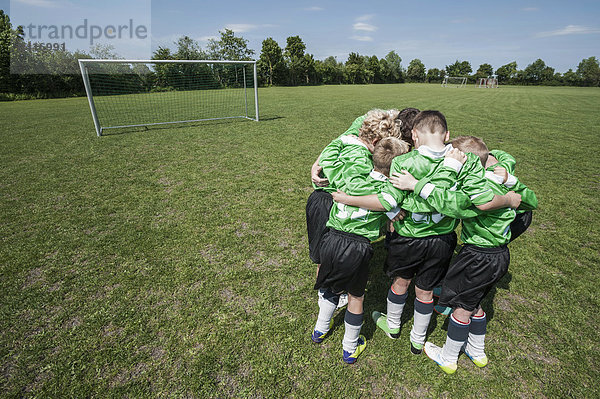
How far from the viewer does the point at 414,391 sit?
6.63 ft

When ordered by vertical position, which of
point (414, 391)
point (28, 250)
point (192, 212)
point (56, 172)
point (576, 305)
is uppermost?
point (56, 172)

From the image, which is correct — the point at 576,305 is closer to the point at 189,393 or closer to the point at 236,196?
the point at 189,393

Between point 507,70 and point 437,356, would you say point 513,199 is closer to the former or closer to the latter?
point 437,356

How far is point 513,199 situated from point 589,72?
343 feet

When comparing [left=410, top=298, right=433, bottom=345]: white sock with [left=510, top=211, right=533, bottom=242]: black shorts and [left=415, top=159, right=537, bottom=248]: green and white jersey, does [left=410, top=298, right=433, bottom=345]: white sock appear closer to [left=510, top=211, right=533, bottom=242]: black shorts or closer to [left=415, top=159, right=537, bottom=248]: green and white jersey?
[left=415, top=159, right=537, bottom=248]: green and white jersey

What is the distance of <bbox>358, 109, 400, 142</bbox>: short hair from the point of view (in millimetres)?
1956

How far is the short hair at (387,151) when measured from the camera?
1868 millimetres

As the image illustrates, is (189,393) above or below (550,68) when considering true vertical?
below

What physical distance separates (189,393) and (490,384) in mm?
2127

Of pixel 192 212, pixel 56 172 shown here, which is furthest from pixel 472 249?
pixel 56 172

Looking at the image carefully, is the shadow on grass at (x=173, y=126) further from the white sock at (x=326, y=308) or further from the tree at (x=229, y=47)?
the tree at (x=229, y=47)

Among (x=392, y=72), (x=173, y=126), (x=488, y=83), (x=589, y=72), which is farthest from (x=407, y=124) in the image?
(x=589, y=72)

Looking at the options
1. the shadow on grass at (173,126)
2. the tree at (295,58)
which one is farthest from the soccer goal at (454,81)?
the shadow on grass at (173,126)

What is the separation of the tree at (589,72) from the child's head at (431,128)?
97127 mm
